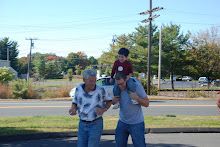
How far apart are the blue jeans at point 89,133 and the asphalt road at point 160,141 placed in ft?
8.11

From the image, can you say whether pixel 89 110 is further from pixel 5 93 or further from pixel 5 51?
pixel 5 51

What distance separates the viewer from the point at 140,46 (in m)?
31.1

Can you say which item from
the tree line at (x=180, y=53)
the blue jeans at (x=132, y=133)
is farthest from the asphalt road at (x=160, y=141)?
the tree line at (x=180, y=53)

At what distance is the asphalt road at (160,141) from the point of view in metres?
6.00

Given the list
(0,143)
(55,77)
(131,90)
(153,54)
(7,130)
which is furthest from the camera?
(55,77)

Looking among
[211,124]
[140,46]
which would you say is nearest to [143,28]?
[140,46]

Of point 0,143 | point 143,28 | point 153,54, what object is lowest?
point 0,143

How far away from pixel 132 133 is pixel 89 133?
67 centimetres

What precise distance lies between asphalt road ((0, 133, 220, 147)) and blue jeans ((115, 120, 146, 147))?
2.24m

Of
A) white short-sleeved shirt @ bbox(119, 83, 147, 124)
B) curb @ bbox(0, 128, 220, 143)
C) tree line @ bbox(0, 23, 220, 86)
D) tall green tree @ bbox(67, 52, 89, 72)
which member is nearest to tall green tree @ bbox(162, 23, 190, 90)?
tree line @ bbox(0, 23, 220, 86)

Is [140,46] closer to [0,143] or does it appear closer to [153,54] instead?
[153,54]

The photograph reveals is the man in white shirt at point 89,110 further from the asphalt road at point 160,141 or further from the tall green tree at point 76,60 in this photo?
the tall green tree at point 76,60

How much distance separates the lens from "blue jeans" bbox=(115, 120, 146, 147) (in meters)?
3.69

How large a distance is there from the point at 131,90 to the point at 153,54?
27127mm
